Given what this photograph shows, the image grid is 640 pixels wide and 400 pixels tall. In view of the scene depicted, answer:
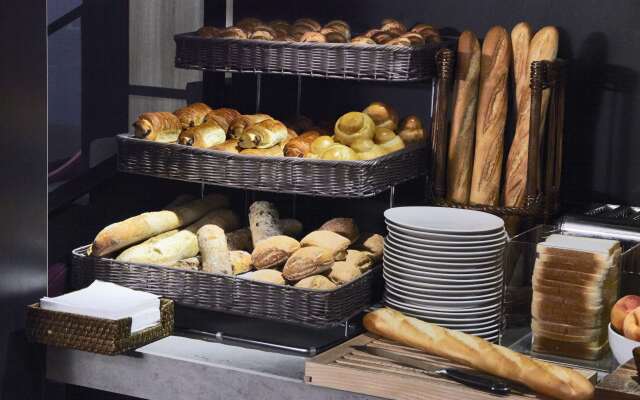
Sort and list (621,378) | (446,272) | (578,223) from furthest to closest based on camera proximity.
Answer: (578,223) < (446,272) < (621,378)

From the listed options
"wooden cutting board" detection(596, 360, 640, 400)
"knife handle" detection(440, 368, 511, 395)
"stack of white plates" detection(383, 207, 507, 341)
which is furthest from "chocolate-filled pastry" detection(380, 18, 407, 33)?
"wooden cutting board" detection(596, 360, 640, 400)

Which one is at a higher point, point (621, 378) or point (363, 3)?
point (363, 3)

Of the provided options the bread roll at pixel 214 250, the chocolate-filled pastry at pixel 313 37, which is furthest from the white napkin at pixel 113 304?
the chocolate-filled pastry at pixel 313 37

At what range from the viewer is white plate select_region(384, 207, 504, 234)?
2186 millimetres

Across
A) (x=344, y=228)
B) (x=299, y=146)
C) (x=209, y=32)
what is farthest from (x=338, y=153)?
(x=209, y=32)

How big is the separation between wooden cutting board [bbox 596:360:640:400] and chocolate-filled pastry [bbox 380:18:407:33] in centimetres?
95

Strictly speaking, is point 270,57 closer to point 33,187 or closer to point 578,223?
point 33,187

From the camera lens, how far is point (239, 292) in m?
2.16

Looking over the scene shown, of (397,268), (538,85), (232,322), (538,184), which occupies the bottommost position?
(232,322)

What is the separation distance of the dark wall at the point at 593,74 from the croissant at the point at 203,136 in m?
0.58

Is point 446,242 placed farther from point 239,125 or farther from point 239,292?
point 239,125

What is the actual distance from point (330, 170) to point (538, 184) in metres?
0.48

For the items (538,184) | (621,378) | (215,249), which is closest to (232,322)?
(215,249)

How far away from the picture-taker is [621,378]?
1.76m
